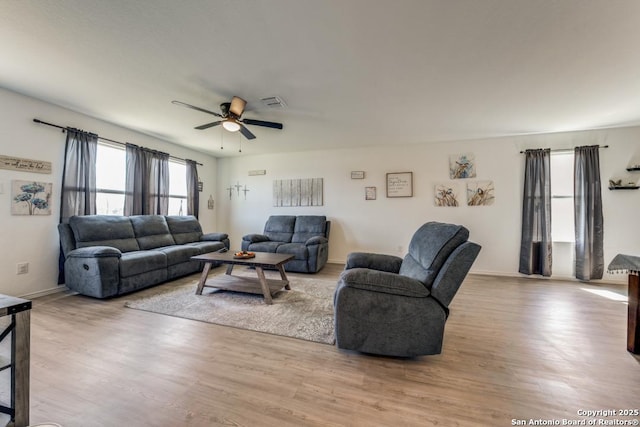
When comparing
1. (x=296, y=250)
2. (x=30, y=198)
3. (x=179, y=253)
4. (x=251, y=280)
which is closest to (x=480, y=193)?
(x=296, y=250)

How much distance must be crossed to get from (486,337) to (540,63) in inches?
98.1

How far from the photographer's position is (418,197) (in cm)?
474

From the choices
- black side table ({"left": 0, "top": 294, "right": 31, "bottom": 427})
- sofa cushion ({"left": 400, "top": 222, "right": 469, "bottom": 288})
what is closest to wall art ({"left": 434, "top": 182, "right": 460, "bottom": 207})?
sofa cushion ({"left": 400, "top": 222, "right": 469, "bottom": 288})

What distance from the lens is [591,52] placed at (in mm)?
2006

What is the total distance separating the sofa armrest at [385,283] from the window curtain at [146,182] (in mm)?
4130

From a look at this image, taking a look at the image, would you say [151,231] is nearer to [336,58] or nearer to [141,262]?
[141,262]

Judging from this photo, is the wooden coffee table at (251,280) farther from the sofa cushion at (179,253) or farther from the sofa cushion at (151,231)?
the sofa cushion at (151,231)

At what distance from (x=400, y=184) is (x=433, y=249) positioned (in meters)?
3.15

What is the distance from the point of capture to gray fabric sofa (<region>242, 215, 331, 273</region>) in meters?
4.22

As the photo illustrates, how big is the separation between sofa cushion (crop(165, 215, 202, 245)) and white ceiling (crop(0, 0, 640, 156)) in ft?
6.04

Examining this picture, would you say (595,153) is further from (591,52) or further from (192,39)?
(192,39)

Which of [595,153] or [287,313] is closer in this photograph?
[287,313]

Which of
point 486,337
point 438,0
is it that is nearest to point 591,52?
point 438,0

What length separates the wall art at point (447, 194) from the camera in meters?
4.53
